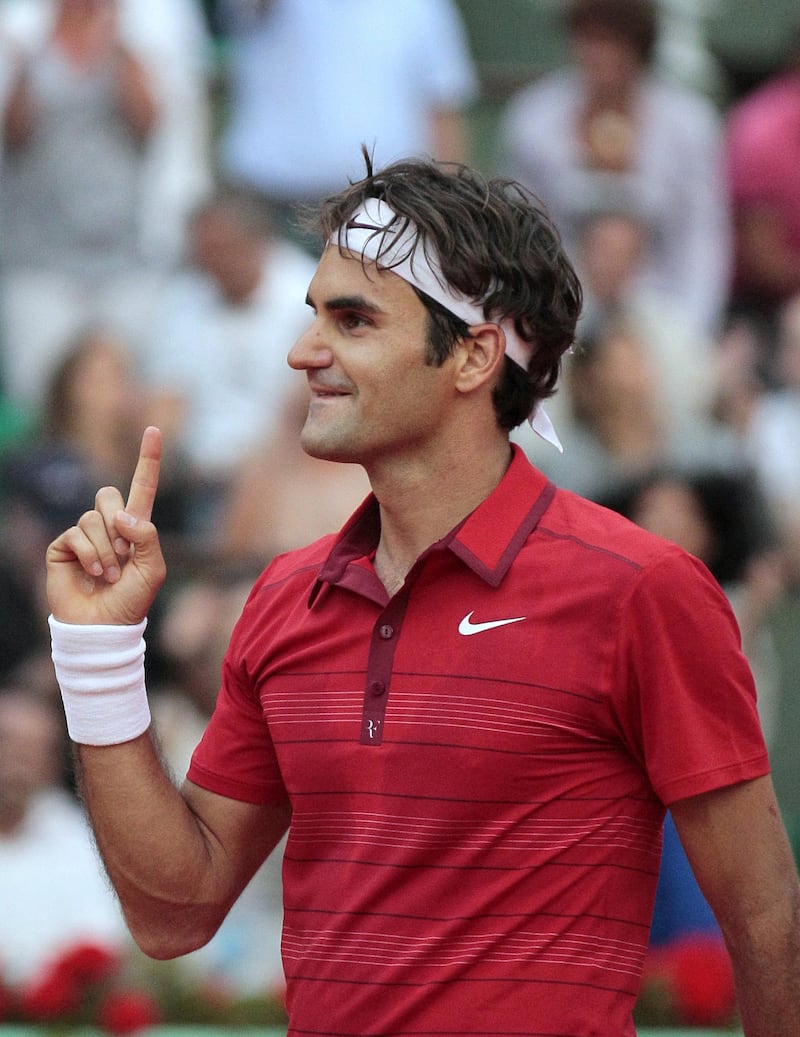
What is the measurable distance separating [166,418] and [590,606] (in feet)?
14.8

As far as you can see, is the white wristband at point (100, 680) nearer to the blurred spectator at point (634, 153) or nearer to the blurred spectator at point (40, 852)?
the blurred spectator at point (40, 852)

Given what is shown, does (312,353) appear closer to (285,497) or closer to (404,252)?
(404,252)

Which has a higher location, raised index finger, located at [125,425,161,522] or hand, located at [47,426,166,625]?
raised index finger, located at [125,425,161,522]

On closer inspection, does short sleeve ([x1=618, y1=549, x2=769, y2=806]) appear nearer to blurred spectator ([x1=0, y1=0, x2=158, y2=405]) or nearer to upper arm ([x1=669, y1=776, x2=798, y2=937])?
upper arm ([x1=669, y1=776, x2=798, y2=937])

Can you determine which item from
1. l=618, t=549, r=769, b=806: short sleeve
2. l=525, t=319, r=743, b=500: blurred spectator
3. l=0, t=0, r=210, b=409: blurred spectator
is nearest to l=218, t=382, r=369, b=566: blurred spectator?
l=525, t=319, r=743, b=500: blurred spectator

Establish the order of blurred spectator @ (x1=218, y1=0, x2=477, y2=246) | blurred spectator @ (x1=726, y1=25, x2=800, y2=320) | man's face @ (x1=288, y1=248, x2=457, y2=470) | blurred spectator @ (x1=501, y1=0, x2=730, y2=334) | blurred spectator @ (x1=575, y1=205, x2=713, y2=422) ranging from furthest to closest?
blurred spectator @ (x1=726, y1=25, x2=800, y2=320), blurred spectator @ (x1=218, y1=0, x2=477, y2=246), blurred spectator @ (x1=501, y1=0, x2=730, y2=334), blurred spectator @ (x1=575, y1=205, x2=713, y2=422), man's face @ (x1=288, y1=248, x2=457, y2=470)

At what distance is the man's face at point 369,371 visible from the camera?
2.59 meters

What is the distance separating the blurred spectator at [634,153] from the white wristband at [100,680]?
4.90m

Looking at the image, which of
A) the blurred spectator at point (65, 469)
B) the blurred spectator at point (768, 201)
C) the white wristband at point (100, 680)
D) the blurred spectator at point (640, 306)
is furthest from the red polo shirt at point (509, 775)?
the blurred spectator at point (768, 201)

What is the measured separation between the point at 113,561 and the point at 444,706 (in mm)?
540

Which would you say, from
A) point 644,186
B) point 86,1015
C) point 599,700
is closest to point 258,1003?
point 86,1015

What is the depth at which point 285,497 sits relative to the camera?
6453 mm

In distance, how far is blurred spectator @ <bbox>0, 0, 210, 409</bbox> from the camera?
7.16 m

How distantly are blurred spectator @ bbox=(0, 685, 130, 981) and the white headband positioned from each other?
10.1 ft
